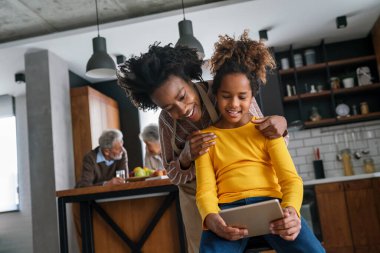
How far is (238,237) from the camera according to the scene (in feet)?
4.24

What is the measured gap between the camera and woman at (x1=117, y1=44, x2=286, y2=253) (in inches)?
58.1

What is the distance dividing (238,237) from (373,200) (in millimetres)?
3925

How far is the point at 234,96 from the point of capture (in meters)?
1.42

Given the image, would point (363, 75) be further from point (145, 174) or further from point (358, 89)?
point (145, 174)

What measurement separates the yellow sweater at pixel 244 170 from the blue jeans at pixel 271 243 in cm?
5

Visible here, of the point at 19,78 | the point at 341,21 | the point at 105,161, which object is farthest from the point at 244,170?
the point at 19,78

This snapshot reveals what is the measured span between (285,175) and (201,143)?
0.30m

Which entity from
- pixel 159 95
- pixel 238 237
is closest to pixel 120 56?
pixel 159 95

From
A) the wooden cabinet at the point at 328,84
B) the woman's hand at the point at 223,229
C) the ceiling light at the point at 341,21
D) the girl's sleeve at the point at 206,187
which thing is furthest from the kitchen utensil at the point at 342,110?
the woman's hand at the point at 223,229

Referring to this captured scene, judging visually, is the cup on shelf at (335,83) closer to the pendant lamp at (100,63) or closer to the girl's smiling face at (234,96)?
the pendant lamp at (100,63)

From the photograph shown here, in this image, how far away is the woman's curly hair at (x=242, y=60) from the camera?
145 cm

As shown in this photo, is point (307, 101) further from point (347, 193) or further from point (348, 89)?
point (347, 193)

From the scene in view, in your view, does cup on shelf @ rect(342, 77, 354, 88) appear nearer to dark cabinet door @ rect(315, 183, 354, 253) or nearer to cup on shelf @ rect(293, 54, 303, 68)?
cup on shelf @ rect(293, 54, 303, 68)

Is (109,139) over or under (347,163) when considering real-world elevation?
over
